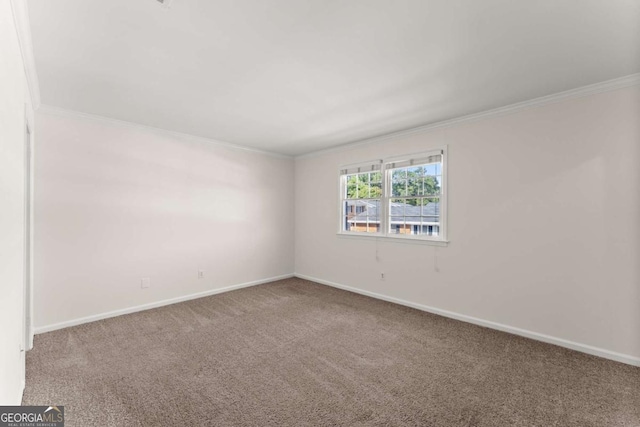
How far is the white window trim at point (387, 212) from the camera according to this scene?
3.80m

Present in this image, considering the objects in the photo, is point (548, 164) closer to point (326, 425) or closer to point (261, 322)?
point (326, 425)

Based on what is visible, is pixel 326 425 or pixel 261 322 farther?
pixel 261 322

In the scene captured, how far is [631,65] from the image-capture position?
2.36 m

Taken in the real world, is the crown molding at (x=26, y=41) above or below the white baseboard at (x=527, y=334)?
above

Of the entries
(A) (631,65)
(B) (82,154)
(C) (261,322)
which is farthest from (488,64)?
(B) (82,154)

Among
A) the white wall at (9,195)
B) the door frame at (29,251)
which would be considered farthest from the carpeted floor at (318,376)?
the white wall at (9,195)

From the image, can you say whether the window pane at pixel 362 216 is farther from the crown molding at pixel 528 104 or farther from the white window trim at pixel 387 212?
the crown molding at pixel 528 104

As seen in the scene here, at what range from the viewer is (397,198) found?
4367 millimetres

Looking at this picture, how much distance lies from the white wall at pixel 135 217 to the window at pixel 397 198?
1716mm

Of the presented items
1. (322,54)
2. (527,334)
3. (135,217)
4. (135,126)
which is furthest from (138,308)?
(527,334)

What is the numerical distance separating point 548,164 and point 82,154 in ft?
17.7

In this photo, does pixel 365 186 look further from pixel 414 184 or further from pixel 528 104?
pixel 528 104

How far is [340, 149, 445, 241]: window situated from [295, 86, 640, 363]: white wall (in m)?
0.19

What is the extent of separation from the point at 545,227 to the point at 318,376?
110 inches
